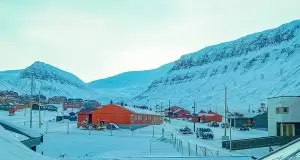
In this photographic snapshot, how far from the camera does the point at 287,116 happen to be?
1916 inches

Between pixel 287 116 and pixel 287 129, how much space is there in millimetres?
1388

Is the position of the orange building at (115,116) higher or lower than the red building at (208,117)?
higher

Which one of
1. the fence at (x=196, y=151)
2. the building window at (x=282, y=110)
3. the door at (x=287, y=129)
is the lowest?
the fence at (x=196, y=151)

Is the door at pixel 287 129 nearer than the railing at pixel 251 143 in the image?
No

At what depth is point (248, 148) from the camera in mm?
39125

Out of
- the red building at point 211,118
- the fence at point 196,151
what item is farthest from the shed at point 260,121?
the fence at point 196,151

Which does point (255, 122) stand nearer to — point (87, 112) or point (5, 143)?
point (87, 112)

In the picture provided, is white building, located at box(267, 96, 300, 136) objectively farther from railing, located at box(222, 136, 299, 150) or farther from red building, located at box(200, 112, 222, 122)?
red building, located at box(200, 112, 222, 122)

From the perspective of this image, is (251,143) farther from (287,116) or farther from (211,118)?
(211,118)

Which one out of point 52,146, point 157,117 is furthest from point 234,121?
point 52,146

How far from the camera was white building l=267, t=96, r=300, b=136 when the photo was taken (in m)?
48.3

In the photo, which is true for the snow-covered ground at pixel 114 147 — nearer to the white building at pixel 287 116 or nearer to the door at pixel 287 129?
the door at pixel 287 129

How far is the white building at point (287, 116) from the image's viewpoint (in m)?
48.3

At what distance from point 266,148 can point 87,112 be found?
117 feet
